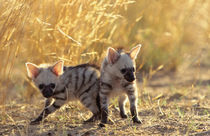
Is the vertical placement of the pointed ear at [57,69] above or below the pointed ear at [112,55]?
below

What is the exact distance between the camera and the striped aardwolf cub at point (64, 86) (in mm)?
4582

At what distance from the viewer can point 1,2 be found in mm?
4246

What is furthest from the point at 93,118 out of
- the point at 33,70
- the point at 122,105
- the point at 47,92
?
the point at 33,70

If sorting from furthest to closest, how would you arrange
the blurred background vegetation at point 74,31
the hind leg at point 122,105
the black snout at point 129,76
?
the hind leg at point 122,105 < the blurred background vegetation at point 74,31 < the black snout at point 129,76

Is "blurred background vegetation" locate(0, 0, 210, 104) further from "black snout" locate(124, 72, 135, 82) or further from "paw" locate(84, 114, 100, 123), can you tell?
"paw" locate(84, 114, 100, 123)

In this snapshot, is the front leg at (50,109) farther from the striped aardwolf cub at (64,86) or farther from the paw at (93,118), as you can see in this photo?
the paw at (93,118)

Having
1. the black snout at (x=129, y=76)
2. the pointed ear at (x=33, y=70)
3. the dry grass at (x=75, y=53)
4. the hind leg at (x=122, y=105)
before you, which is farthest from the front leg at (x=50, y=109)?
the black snout at (x=129, y=76)

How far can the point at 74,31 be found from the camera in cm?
525

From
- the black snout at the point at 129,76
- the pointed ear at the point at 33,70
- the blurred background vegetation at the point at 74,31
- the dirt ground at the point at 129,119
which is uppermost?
the blurred background vegetation at the point at 74,31

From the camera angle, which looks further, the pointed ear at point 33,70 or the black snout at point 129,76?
the pointed ear at point 33,70

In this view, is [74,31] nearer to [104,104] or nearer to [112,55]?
[112,55]

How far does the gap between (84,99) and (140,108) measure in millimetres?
1020

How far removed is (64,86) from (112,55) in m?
0.83

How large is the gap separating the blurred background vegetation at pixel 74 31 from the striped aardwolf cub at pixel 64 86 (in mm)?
358
